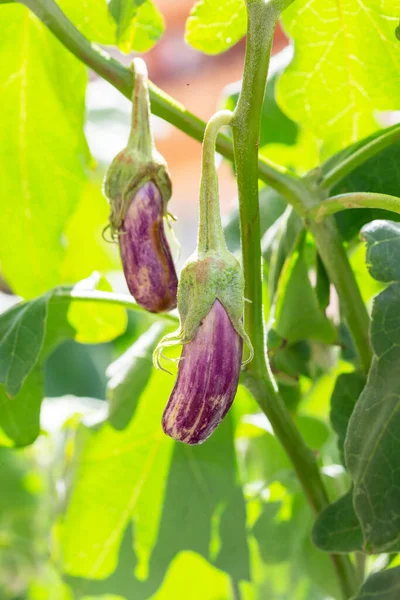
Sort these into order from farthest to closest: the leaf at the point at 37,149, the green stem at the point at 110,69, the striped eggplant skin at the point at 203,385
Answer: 1. the leaf at the point at 37,149
2. the green stem at the point at 110,69
3. the striped eggplant skin at the point at 203,385

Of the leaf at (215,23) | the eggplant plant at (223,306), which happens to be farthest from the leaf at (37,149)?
the leaf at (215,23)

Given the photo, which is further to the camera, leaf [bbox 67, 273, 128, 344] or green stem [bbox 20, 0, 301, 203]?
leaf [bbox 67, 273, 128, 344]

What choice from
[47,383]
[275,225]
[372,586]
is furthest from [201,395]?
[47,383]

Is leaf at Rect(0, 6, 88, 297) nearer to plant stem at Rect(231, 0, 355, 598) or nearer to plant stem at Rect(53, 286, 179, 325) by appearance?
plant stem at Rect(53, 286, 179, 325)

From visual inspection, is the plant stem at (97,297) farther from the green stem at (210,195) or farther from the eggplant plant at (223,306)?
the green stem at (210,195)

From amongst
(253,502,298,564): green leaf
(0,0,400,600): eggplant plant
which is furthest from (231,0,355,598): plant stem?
(253,502,298,564): green leaf

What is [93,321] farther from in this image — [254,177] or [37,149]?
[254,177]
